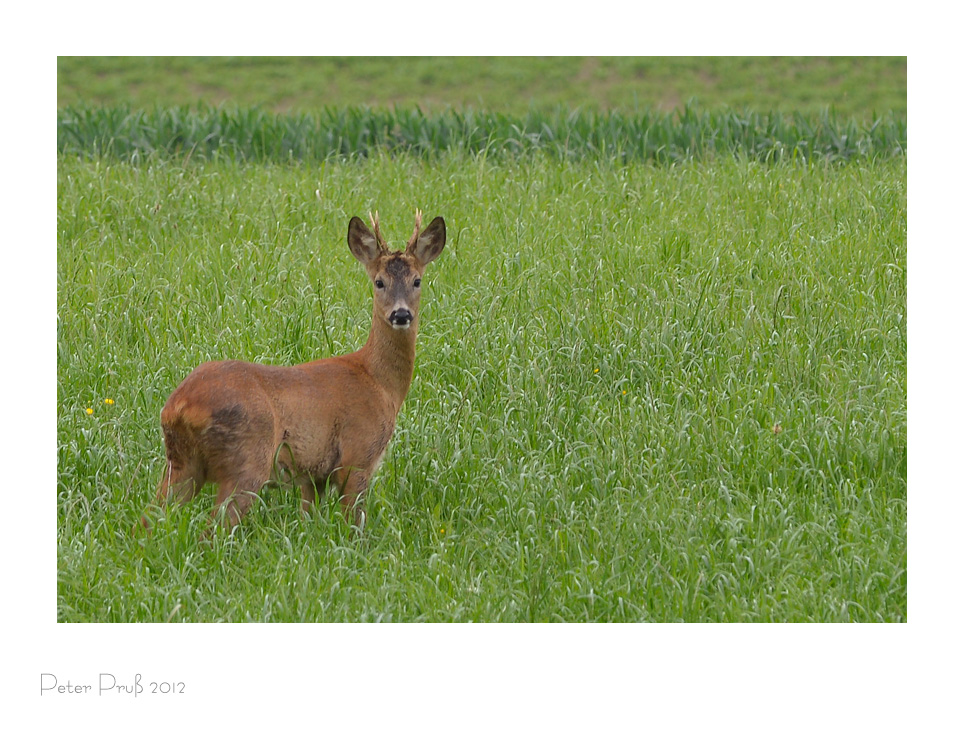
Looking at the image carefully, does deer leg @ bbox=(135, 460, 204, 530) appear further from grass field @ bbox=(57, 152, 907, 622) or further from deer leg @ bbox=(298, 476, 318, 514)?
deer leg @ bbox=(298, 476, 318, 514)

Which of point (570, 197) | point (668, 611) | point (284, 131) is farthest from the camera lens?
point (284, 131)

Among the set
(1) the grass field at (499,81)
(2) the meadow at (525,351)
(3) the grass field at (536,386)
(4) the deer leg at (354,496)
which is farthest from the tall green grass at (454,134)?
(1) the grass field at (499,81)

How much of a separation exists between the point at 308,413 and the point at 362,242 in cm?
95

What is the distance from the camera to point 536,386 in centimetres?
611

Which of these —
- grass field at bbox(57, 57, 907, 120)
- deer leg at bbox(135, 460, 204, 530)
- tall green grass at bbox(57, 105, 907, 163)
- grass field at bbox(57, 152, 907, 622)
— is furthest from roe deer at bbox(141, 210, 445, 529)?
grass field at bbox(57, 57, 907, 120)

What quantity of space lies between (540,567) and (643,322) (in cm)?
240

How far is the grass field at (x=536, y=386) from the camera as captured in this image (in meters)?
4.64

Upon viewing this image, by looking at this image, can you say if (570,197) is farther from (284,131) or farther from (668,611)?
(668,611)

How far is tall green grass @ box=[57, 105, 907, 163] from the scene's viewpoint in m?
10.7

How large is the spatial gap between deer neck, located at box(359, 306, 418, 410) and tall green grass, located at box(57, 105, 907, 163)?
5.45 m

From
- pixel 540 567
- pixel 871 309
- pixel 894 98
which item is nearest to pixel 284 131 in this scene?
pixel 871 309

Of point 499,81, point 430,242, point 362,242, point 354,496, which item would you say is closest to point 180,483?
point 354,496

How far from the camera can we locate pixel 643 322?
6.70 metres

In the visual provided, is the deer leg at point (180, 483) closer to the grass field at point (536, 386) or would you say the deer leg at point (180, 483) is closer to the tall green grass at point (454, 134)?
the grass field at point (536, 386)
